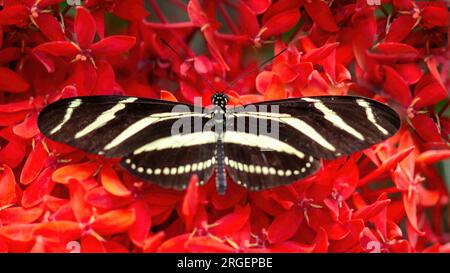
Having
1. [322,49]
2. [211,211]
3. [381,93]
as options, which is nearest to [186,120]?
[211,211]

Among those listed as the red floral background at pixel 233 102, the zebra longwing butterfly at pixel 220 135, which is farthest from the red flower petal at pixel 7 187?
the zebra longwing butterfly at pixel 220 135

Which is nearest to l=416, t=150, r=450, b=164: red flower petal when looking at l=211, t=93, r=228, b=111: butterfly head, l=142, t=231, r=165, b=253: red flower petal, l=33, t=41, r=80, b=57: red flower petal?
l=211, t=93, r=228, b=111: butterfly head

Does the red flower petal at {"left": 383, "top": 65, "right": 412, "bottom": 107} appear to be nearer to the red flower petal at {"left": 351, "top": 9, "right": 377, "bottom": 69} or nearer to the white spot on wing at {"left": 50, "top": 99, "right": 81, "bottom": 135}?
the red flower petal at {"left": 351, "top": 9, "right": 377, "bottom": 69}

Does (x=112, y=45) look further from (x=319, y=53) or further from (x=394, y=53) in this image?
(x=394, y=53)

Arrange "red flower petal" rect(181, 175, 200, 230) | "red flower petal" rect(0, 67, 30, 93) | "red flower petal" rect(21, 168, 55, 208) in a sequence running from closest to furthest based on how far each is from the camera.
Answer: "red flower petal" rect(181, 175, 200, 230) → "red flower petal" rect(21, 168, 55, 208) → "red flower petal" rect(0, 67, 30, 93)

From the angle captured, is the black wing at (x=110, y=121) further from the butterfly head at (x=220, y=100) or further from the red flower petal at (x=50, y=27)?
the red flower petal at (x=50, y=27)
